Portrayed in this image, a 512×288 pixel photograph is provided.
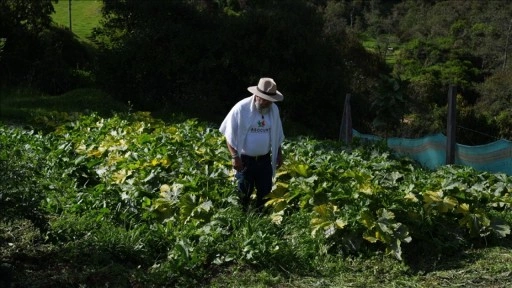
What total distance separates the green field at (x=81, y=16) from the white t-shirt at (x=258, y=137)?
24143mm

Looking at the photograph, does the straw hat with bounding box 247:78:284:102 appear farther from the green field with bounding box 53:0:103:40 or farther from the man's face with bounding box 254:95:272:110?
the green field with bounding box 53:0:103:40

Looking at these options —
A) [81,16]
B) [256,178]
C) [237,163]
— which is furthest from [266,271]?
[81,16]

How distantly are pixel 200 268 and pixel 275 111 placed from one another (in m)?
2.27

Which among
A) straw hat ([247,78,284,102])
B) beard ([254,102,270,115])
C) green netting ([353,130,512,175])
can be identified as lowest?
green netting ([353,130,512,175])

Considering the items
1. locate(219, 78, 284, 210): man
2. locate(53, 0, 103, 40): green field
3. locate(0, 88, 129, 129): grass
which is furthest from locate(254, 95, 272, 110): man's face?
locate(53, 0, 103, 40): green field

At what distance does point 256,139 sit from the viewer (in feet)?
24.1

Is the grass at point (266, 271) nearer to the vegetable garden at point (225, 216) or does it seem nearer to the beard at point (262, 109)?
the vegetable garden at point (225, 216)

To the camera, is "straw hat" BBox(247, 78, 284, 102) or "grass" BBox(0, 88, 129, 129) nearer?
"straw hat" BBox(247, 78, 284, 102)

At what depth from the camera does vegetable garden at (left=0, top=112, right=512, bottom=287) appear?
5.78 meters

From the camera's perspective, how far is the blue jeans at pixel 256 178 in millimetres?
7418

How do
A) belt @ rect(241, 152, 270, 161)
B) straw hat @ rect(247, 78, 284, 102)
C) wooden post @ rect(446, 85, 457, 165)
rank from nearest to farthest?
straw hat @ rect(247, 78, 284, 102), belt @ rect(241, 152, 270, 161), wooden post @ rect(446, 85, 457, 165)

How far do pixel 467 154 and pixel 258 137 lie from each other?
212 inches

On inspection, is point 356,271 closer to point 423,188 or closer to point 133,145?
point 423,188

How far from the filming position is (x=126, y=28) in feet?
78.2
